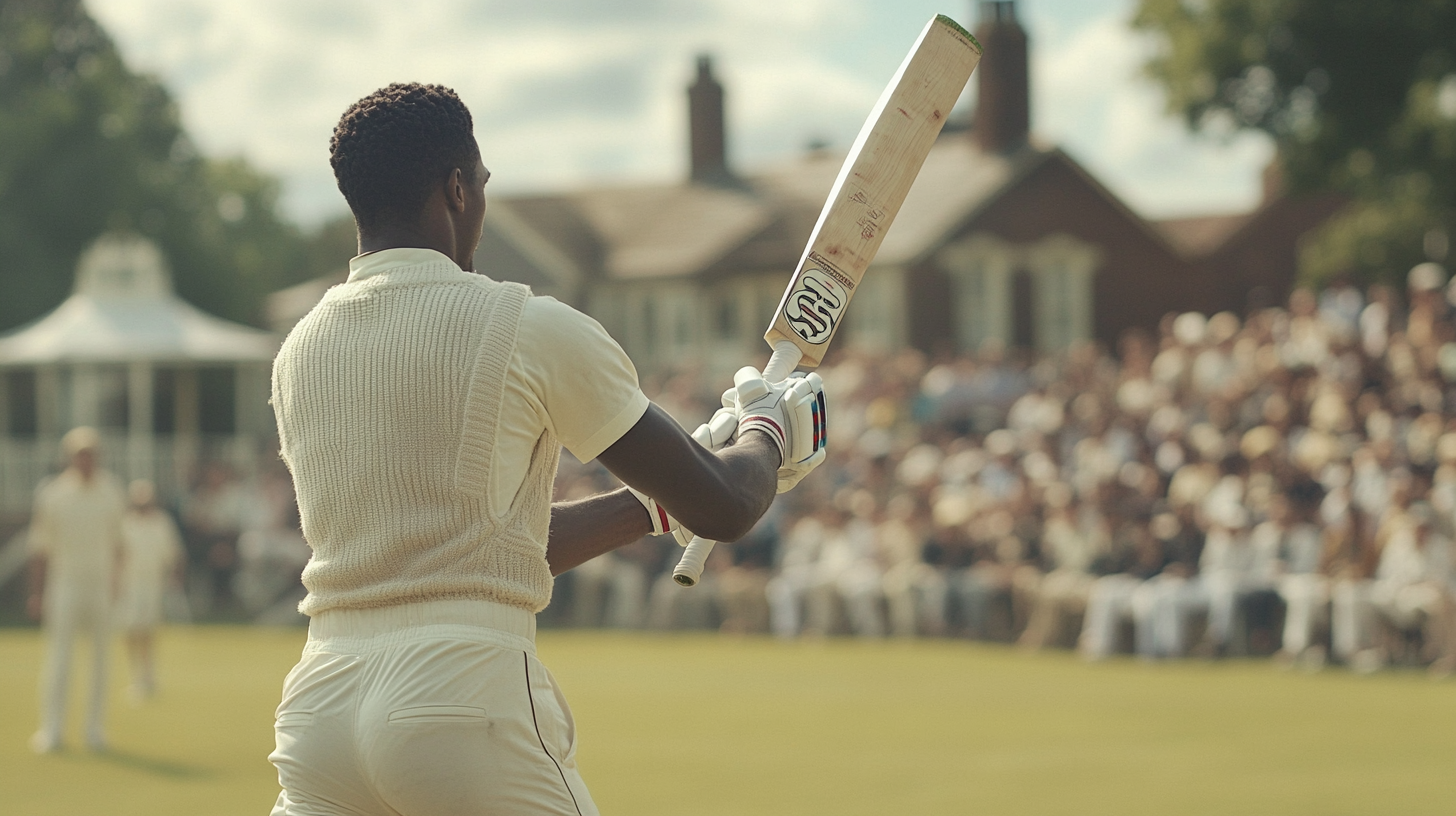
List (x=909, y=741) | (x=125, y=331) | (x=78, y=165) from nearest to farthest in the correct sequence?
(x=909, y=741) < (x=125, y=331) < (x=78, y=165)

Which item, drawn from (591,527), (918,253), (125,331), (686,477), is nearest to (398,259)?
(686,477)

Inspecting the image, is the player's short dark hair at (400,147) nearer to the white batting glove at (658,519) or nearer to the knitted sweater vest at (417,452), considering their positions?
the knitted sweater vest at (417,452)

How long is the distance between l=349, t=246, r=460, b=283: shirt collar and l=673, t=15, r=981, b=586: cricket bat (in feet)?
3.97

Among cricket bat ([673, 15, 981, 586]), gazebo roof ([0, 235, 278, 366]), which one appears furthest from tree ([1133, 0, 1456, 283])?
cricket bat ([673, 15, 981, 586])

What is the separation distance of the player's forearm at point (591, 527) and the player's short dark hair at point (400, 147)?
77 centimetres

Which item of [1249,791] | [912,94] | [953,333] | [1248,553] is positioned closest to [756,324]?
[953,333]

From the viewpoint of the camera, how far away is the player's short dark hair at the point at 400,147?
3168mm

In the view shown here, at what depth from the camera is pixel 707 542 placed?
3.86 metres

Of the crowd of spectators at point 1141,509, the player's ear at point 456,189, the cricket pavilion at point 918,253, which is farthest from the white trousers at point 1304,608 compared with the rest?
the cricket pavilion at point 918,253

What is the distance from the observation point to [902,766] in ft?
34.7

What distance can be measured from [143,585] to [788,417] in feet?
44.7

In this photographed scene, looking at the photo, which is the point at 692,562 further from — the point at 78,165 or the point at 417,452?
the point at 78,165

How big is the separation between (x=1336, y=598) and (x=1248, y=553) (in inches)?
43.8

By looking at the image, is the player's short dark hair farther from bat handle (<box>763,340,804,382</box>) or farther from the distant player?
the distant player
